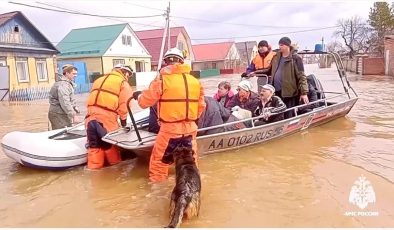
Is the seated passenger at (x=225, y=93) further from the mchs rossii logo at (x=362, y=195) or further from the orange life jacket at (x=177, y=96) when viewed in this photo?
the mchs rossii logo at (x=362, y=195)

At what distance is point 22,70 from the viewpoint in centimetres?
2128

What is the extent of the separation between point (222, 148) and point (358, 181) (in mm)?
2145

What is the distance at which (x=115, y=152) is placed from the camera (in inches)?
228

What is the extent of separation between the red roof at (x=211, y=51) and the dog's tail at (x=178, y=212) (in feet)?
164

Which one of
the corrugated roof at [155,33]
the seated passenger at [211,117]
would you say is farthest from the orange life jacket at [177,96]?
the corrugated roof at [155,33]

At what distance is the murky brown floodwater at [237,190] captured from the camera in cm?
380

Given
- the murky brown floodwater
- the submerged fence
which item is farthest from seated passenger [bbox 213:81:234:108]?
the submerged fence

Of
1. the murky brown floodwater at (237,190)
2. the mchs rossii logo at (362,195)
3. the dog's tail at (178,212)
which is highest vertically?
the dog's tail at (178,212)

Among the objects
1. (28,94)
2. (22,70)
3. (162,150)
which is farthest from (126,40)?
(162,150)

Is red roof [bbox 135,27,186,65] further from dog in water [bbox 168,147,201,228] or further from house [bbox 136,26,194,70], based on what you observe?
dog in water [bbox 168,147,201,228]

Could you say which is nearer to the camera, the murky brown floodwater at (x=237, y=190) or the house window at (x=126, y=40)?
the murky brown floodwater at (x=237, y=190)

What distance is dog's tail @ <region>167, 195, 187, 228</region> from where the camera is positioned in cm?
342

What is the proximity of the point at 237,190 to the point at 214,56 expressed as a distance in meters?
51.6

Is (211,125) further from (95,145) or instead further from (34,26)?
(34,26)
